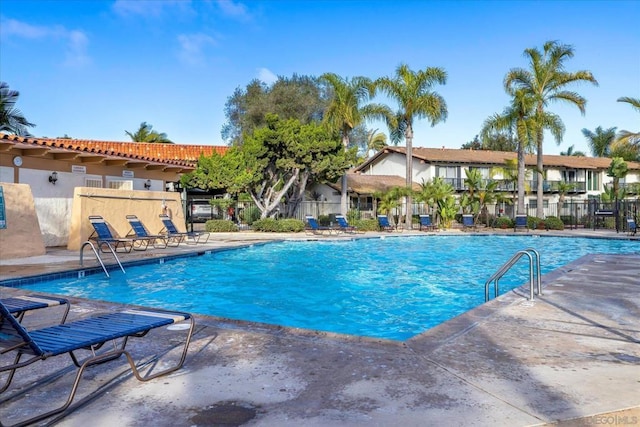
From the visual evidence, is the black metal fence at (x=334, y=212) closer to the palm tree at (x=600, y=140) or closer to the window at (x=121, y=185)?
the window at (x=121, y=185)

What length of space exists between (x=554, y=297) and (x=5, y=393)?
6638mm

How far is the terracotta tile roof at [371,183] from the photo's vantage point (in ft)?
115

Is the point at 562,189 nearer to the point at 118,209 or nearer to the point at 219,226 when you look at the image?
the point at 219,226

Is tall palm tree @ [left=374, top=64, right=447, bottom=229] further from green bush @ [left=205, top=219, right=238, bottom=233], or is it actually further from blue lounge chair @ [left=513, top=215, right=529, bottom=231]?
green bush @ [left=205, top=219, right=238, bottom=233]

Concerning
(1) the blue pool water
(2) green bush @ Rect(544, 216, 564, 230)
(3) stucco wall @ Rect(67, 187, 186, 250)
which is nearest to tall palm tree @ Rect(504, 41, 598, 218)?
Answer: (2) green bush @ Rect(544, 216, 564, 230)

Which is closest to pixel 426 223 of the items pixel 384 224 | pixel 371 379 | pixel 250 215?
pixel 384 224

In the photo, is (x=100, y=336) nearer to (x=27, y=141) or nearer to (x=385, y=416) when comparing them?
(x=385, y=416)

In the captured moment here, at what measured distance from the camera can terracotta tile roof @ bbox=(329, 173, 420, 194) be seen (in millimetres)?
34941

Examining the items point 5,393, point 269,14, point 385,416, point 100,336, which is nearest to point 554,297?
point 385,416

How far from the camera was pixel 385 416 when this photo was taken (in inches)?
118

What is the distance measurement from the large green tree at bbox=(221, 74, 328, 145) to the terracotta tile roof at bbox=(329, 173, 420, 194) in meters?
5.30

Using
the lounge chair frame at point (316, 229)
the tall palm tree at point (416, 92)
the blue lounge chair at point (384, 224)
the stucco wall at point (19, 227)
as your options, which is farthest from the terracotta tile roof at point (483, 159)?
the stucco wall at point (19, 227)

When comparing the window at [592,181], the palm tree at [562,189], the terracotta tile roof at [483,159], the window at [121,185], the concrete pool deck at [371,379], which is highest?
the terracotta tile roof at [483,159]

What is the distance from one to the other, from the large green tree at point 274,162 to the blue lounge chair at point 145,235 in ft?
28.3
